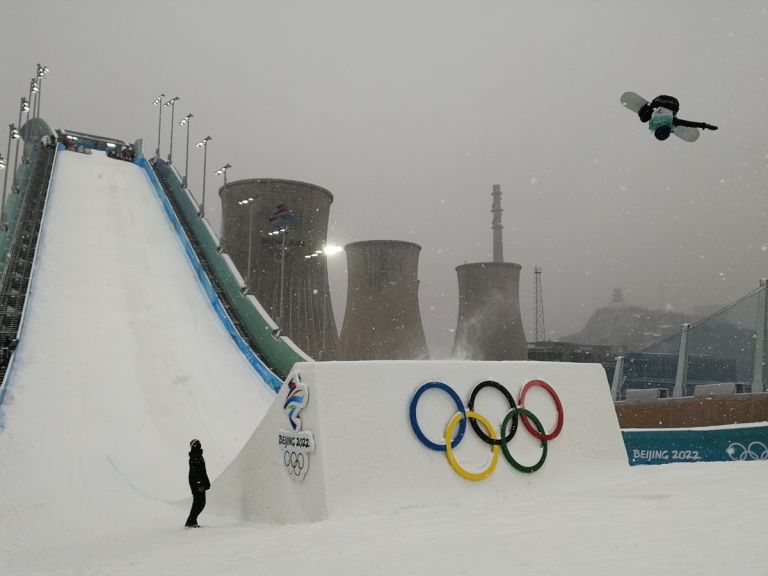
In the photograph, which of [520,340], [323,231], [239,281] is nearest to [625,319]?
[520,340]

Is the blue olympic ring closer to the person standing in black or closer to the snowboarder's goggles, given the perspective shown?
the person standing in black

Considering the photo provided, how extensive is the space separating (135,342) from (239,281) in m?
5.87

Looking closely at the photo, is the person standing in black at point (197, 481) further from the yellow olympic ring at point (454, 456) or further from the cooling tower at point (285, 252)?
the cooling tower at point (285, 252)

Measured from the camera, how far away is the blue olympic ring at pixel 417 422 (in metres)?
7.05

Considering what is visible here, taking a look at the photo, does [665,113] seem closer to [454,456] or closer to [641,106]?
[641,106]

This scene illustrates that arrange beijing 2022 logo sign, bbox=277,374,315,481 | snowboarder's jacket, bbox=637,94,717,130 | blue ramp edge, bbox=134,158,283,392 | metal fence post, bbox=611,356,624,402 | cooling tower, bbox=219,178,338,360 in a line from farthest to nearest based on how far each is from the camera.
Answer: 1. cooling tower, bbox=219,178,338,360
2. blue ramp edge, bbox=134,158,283,392
3. metal fence post, bbox=611,356,624,402
4. snowboarder's jacket, bbox=637,94,717,130
5. beijing 2022 logo sign, bbox=277,374,315,481

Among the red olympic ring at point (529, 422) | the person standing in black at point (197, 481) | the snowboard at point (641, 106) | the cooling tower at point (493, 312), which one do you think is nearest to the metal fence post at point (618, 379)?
the red olympic ring at point (529, 422)

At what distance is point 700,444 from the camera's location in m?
9.56

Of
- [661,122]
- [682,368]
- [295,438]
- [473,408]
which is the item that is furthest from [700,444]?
[295,438]

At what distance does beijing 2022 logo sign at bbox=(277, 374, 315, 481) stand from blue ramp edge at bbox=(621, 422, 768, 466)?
20.8ft

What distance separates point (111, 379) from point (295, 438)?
8.66 metres

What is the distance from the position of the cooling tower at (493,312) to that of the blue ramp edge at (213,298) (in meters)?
21.4

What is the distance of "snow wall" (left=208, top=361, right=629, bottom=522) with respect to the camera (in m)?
6.59

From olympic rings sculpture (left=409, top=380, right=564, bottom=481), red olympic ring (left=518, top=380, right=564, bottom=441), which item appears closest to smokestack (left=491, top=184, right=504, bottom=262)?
red olympic ring (left=518, top=380, right=564, bottom=441)
